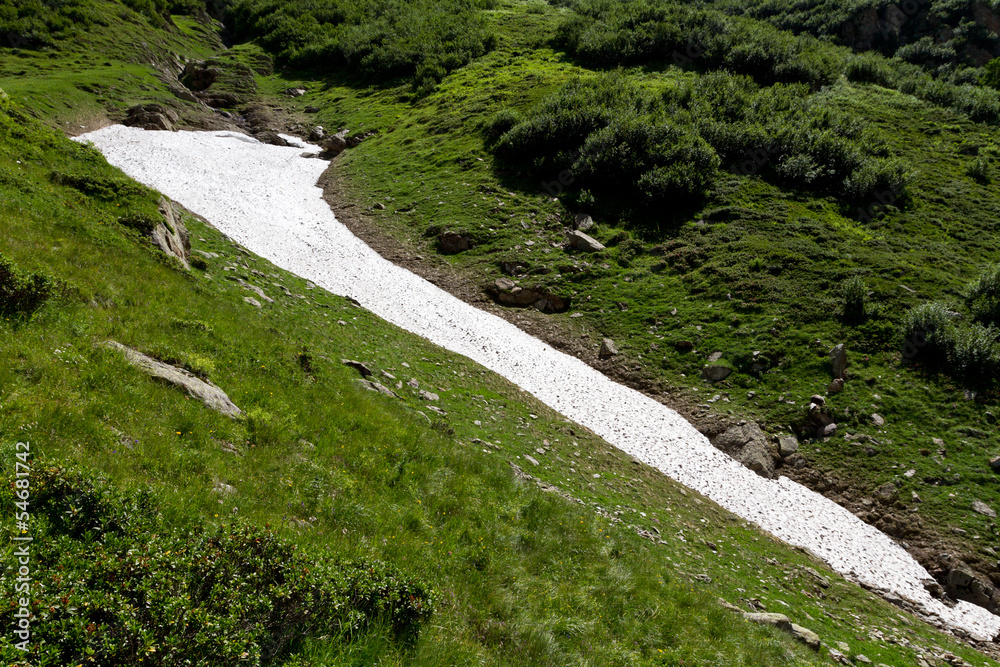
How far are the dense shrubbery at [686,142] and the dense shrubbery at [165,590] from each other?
3674cm

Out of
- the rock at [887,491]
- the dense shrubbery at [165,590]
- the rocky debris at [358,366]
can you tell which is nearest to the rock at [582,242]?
the rock at [887,491]

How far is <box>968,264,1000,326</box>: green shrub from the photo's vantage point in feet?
80.4

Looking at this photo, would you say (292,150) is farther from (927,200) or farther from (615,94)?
(927,200)

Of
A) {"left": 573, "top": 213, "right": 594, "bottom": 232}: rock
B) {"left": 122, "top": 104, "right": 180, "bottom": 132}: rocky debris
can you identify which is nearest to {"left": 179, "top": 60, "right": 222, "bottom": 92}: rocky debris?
{"left": 122, "top": 104, "right": 180, "bottom": 132}: rocky debris

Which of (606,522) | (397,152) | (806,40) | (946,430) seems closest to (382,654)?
(606,522)

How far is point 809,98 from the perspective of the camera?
49188 mm

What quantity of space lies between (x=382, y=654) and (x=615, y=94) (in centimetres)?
5247

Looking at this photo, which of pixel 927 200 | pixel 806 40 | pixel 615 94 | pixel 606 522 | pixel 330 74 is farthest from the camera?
pixel 330 74

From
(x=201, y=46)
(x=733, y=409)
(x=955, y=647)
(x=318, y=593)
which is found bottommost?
(x=955, y=647)

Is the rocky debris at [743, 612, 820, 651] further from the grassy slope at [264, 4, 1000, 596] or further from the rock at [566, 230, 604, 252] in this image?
the rock at [566, 230, 604, 252]

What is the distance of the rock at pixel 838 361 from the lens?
2416 centimetres

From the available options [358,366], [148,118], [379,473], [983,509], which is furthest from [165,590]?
[148,118]

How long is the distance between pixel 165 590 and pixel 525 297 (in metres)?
28.5

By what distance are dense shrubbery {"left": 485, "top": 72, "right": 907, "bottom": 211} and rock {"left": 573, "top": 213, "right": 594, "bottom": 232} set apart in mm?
3829
